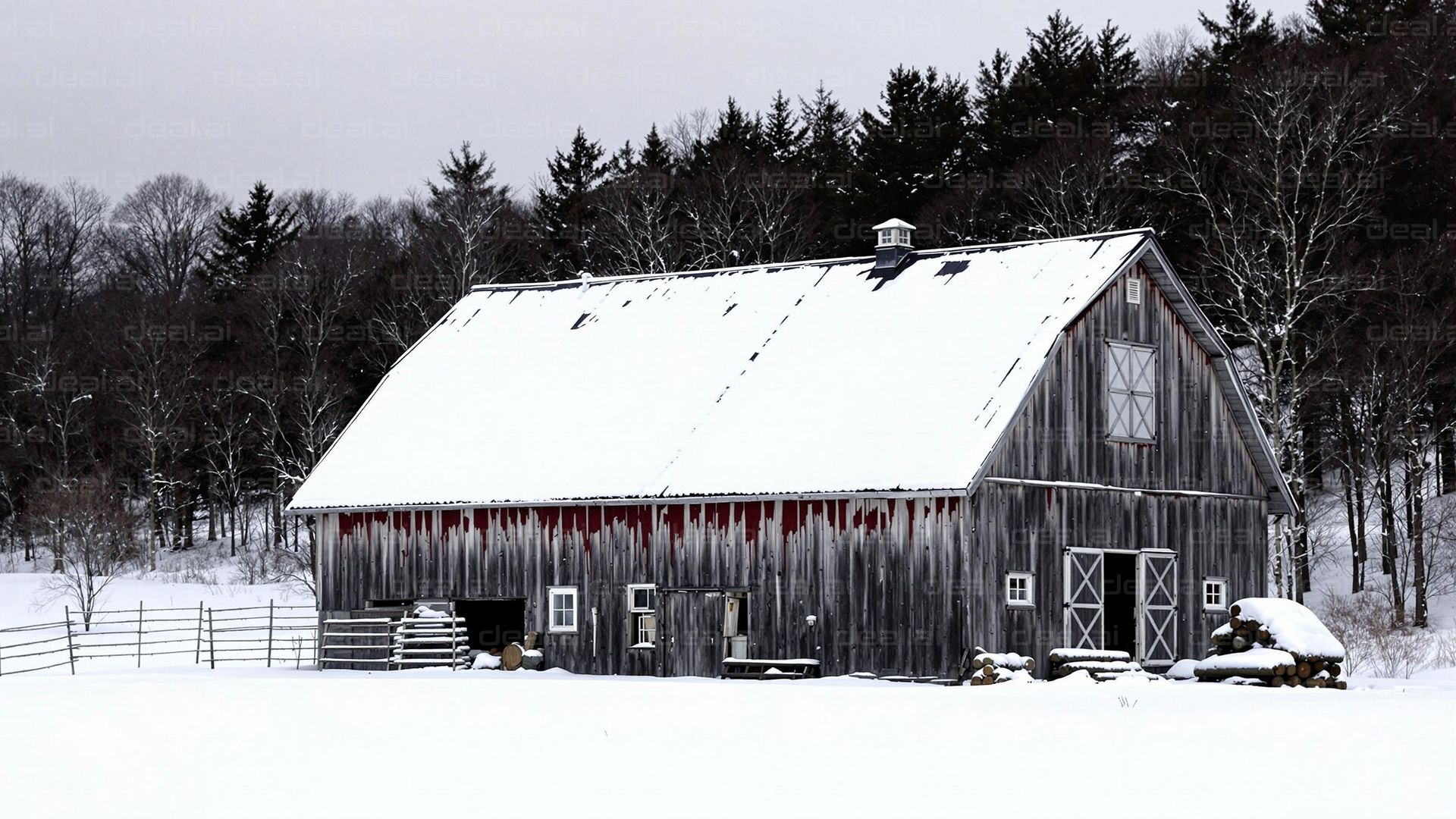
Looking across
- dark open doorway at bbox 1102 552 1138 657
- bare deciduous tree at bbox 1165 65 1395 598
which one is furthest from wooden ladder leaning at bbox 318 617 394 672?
bare deciduous tree at bbox 1165 65 1395 598

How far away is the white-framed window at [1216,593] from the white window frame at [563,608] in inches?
405

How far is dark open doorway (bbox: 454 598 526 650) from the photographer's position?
1356 inches

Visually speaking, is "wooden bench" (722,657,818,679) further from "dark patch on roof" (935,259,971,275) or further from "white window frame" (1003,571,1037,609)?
"dark patch on roof" (935,259,971,275)

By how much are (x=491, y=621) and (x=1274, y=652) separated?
15596 millimetres

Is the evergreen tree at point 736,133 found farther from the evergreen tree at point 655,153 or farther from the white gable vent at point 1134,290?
the white gable vent at point 1134,290

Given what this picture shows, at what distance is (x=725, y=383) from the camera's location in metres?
31.8

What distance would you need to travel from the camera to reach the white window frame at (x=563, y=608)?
101 feet

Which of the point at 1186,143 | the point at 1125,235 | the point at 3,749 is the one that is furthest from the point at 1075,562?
the point at 1186,143

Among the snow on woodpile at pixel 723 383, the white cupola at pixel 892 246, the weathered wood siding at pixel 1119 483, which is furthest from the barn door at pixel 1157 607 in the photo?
the white cupola at pixel 892 246

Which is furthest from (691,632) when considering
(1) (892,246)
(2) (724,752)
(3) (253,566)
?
(3) (253,566)

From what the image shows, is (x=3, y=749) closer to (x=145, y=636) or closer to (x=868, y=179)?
(x=145, y=636)

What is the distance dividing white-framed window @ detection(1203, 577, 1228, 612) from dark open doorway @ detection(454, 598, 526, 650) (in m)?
12.0

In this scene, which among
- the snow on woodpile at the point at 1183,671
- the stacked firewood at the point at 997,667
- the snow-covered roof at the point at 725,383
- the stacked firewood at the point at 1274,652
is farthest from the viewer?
the snow on woodpile at the point at 1183,671

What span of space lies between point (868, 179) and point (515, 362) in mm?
23680
